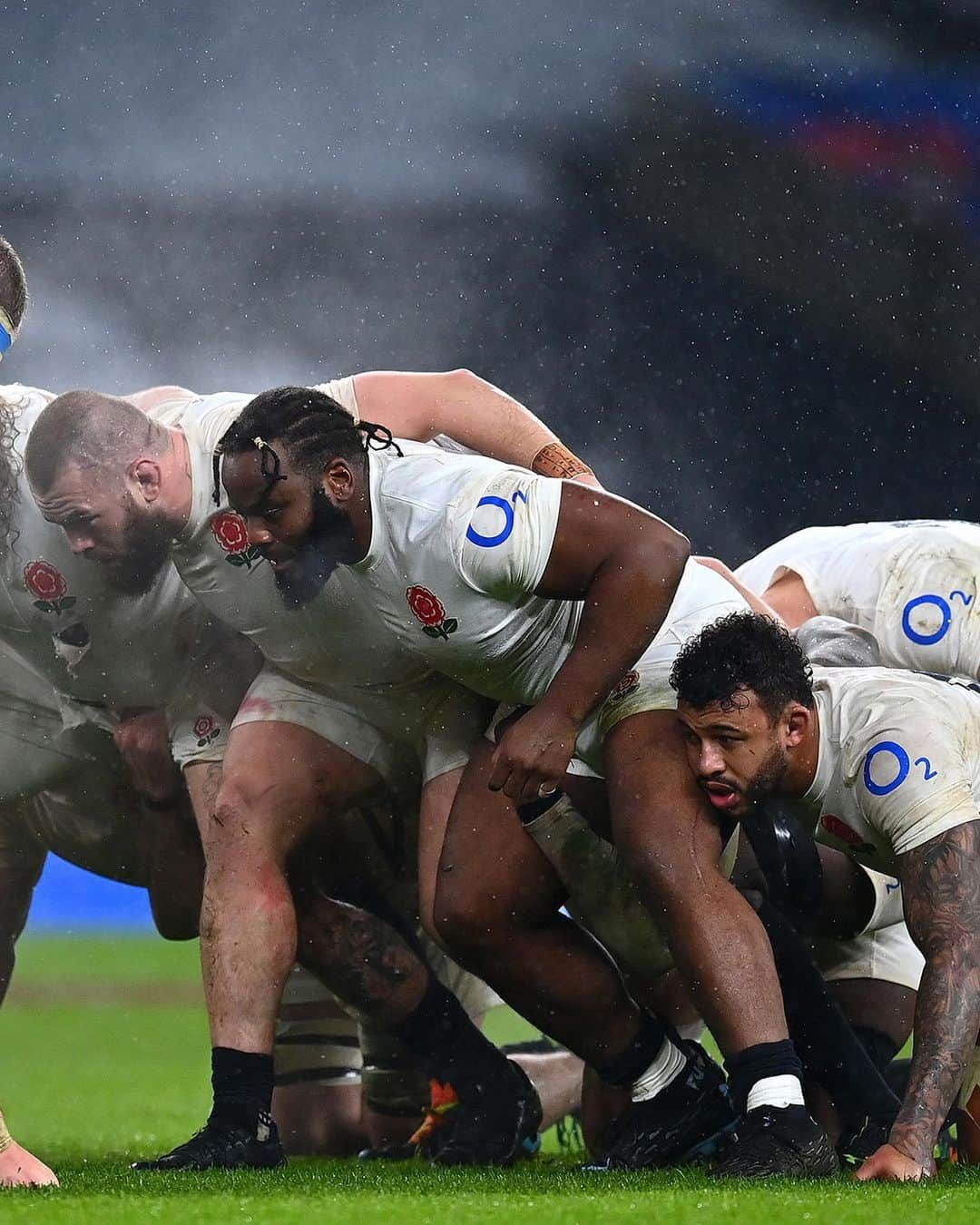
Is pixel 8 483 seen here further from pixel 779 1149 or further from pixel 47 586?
pixel 779 1149

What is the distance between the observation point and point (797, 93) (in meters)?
8.30

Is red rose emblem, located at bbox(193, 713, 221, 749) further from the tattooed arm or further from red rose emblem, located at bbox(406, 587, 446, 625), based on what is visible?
the tattooed arm

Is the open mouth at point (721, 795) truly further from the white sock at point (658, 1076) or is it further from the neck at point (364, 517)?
the neck at point (364, 517)

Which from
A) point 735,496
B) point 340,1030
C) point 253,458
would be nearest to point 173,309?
point 735,496

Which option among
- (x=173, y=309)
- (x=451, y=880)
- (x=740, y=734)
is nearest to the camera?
(x=740, y=734)

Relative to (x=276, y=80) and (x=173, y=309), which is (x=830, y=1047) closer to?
(x=173, y=309)

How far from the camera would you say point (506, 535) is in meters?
3.00

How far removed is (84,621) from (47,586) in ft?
0.33

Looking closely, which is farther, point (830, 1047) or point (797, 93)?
point (797, 93)

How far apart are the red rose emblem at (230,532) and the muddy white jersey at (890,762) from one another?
109cm

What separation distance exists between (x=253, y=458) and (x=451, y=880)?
33.4 inches

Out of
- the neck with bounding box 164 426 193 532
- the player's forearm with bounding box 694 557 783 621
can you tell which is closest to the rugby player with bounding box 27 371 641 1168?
the neck with bounding box 164 426 193 532

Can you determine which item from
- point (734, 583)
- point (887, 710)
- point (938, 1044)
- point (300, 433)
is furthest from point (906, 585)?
point (300, 433)

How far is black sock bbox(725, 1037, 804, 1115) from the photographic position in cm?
282
